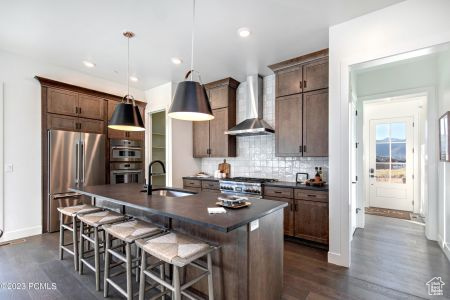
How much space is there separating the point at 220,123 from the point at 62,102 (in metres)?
2.94

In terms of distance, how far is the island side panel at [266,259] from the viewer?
5.55 feet

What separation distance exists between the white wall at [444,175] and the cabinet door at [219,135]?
11.1 ft

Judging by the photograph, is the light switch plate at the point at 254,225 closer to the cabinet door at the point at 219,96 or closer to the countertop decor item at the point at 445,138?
the countertop decor item at the point at 445,138

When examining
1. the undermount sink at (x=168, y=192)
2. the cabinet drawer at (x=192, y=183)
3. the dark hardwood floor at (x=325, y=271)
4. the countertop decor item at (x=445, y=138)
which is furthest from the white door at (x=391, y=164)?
the undermount sink at (x=168, y=192)

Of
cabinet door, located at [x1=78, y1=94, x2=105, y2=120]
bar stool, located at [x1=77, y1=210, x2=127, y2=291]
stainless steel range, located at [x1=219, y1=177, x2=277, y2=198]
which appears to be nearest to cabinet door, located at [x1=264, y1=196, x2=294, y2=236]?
stainless steel range, located at [x1=219, y1=177, x2=277, y2=198]

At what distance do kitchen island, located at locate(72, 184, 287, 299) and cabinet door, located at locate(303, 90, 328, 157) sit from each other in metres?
1.73

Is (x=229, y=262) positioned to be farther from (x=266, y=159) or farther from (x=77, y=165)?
(x=77, y=165)

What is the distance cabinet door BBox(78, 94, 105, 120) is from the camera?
4.27 m

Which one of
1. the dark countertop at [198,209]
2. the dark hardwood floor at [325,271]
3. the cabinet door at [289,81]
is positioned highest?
the cabinet door at [289,81]

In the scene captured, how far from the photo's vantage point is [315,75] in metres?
3.45

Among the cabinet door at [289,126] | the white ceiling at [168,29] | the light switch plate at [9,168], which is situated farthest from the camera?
the cabinet door at [289,126]

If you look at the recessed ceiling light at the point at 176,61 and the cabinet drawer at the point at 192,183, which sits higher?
the recessed ceiling light at the point at 176,61

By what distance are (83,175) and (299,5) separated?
4.33 meters

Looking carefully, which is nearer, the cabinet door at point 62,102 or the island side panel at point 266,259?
the island side panel at point 266,259
